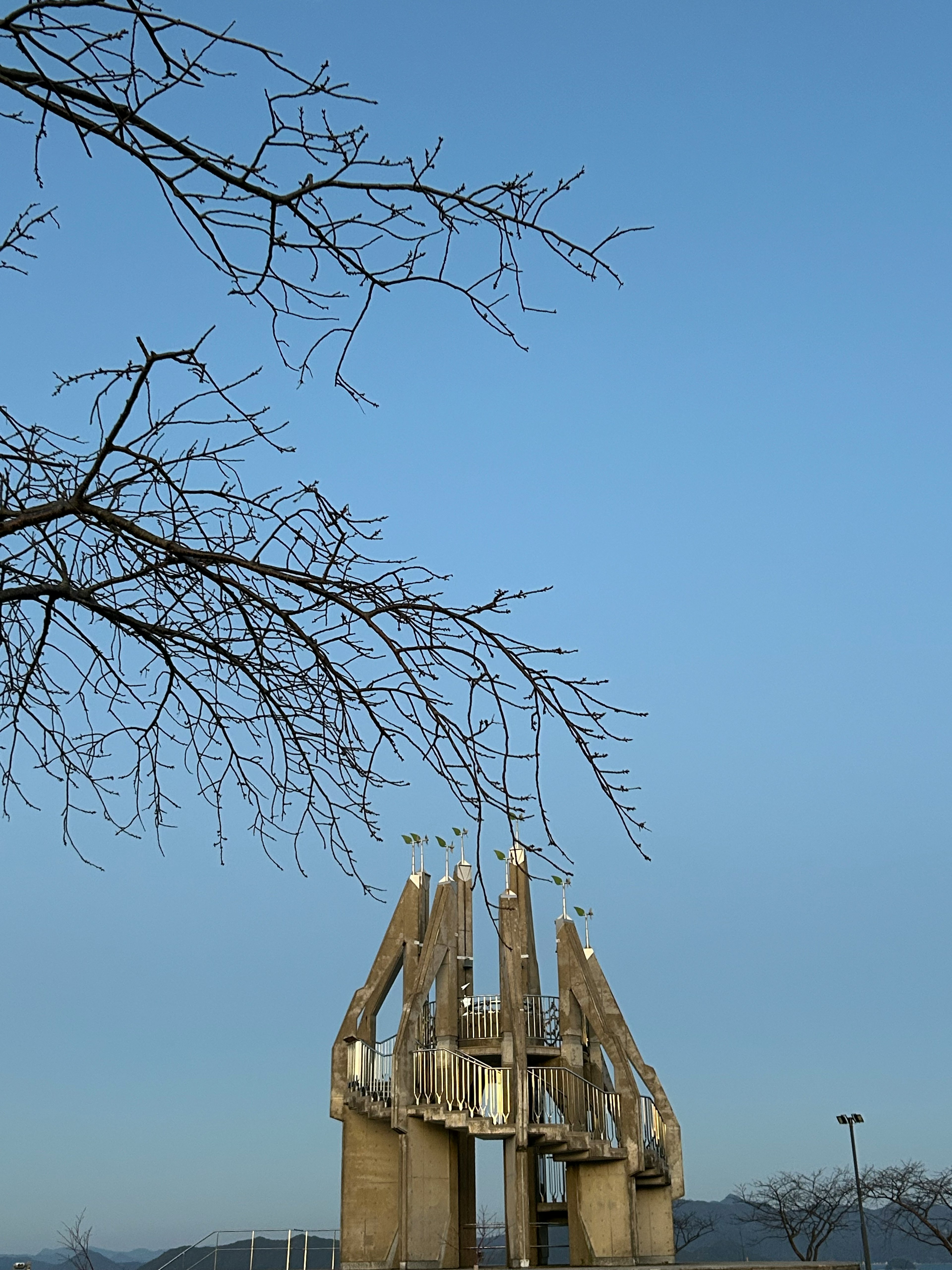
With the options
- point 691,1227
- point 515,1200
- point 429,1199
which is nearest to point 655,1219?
point 515,1200

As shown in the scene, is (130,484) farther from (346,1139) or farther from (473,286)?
(346,1139)

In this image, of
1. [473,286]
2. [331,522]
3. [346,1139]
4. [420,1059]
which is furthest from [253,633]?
[346,1139]

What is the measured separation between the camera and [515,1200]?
21.4 m

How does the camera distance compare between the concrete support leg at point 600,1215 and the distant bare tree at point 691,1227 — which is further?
the distant bare tree at point 691,1227

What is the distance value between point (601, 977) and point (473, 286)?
2273 cm

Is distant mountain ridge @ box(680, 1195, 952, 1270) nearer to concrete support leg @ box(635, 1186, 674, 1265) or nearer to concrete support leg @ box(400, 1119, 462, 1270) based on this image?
concrete support leg @ box(635, 1186, 674, 1265)

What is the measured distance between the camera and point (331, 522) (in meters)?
3.99

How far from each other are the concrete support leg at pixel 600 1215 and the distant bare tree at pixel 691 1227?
2303 centimetres

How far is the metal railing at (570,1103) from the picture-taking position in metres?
21.9

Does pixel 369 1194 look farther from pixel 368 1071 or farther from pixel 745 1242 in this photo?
pixel 745 1242

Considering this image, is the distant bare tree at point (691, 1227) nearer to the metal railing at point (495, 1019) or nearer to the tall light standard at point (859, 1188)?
the tall light standard at point (859, 1188)

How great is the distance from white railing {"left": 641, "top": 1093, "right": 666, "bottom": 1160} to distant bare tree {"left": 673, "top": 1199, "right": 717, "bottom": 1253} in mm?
22175

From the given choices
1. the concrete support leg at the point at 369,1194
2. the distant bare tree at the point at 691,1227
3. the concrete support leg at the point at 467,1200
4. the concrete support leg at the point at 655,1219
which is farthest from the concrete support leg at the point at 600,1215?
the distant bare tree at the point at 691,1227

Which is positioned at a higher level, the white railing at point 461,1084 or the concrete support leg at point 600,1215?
the white railing at point 461,1084
